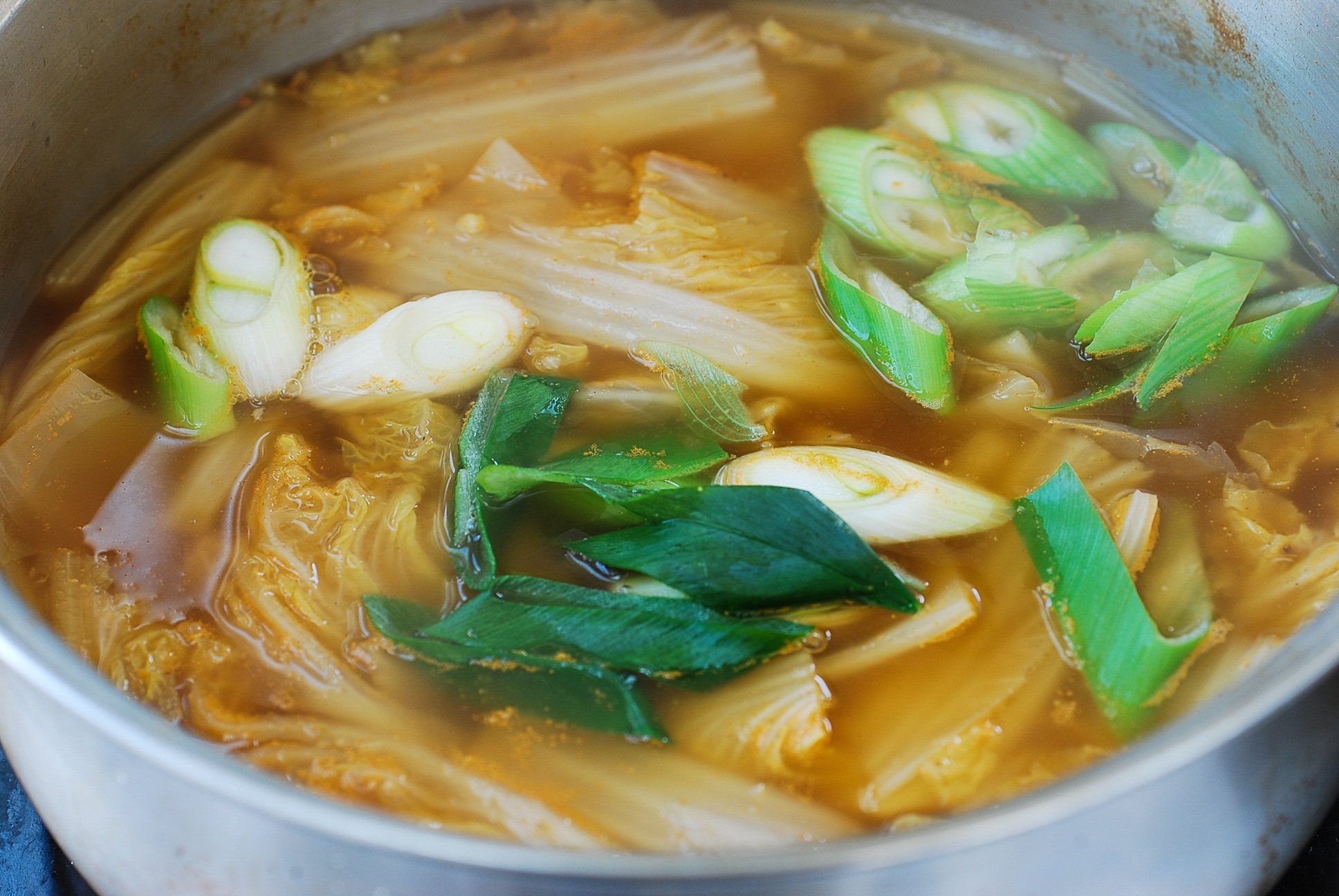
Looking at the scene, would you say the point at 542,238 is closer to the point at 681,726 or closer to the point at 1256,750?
the point at 681,726

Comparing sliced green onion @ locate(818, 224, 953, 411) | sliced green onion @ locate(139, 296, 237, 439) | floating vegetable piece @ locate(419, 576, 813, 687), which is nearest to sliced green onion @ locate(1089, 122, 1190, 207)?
sliced green onion @ locate(818, 224, 953, 411)

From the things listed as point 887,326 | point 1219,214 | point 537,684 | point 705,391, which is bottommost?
point 537,684

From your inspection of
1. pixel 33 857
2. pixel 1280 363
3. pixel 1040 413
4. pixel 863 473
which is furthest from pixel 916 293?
pixel 33 857

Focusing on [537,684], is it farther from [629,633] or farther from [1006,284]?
[1006,284]

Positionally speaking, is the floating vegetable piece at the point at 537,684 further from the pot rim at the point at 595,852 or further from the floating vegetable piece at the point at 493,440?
the pot rim at the point at 595,852

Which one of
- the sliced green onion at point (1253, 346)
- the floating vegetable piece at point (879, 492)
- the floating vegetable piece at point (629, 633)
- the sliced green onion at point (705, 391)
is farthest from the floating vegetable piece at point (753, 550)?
the sliced green onion at point (1253, 346)

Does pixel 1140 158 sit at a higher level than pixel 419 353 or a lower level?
higher

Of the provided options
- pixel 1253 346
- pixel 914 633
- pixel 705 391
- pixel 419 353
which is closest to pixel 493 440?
pixel 419 353
